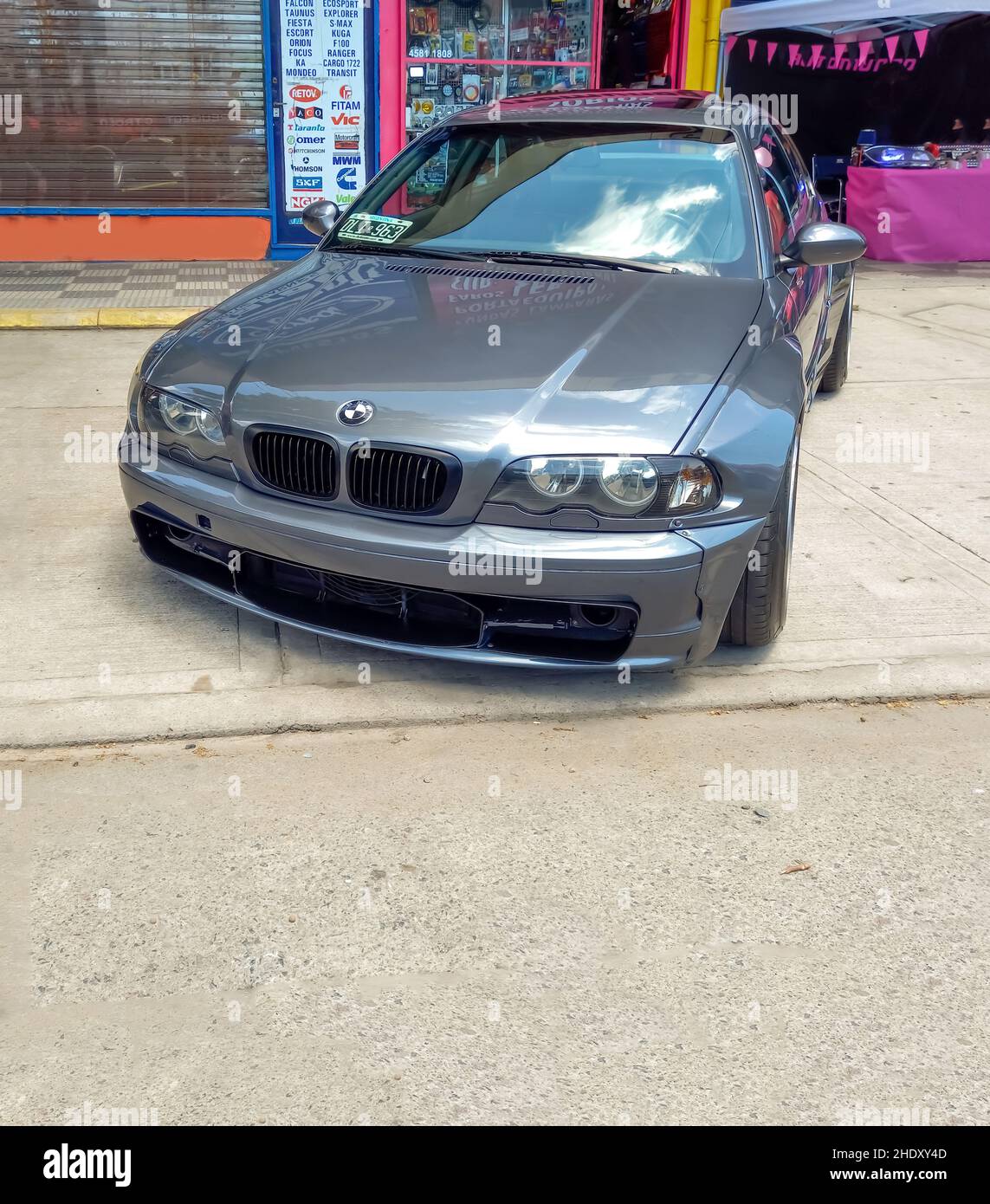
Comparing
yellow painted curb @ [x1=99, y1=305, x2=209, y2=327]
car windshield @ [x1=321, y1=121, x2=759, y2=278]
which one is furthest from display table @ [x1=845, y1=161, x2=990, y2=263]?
car windshield @ [x1=321, y1=121, x2=759, y2=278]

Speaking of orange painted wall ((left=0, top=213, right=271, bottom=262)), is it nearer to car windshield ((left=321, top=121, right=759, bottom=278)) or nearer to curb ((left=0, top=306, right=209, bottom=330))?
curb ((left=0, top=306, right=209, bottom=330))

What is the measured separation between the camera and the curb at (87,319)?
813 centimetres

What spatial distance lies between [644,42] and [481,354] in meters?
9.80

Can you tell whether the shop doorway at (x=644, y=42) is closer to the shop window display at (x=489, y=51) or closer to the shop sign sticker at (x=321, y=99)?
the shop window display at (x=489, y=51)

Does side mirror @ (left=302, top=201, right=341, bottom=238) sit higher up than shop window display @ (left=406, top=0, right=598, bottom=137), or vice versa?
shop window display @ (left=406, top=0, right=598, bottom=137)

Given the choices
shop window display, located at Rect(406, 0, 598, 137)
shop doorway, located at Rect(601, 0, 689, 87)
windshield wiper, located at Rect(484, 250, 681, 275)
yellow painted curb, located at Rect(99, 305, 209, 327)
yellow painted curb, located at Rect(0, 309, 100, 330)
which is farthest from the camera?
shop doorway, located at Rect(601, 0, 689, 87)

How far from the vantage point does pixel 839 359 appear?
6.68 meters

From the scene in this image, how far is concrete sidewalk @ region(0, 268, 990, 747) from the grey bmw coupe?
0.20 metres

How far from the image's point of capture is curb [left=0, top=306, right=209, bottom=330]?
813 cm

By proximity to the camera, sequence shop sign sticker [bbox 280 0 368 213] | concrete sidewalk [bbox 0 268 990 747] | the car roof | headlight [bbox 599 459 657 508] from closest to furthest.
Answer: headlight [bbox 599 459 657 508], concrete sidewalk [bbox 0 268 990 747], the car roof, shop sign sticker [bbox 280 0 368 213]

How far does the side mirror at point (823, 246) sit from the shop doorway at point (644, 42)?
7694 mm

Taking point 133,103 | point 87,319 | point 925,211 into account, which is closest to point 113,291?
point 87,319
